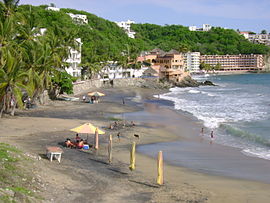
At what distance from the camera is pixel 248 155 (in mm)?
23266

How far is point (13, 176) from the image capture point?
13.0 metres

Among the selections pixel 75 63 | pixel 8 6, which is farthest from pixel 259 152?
pixel 75 63

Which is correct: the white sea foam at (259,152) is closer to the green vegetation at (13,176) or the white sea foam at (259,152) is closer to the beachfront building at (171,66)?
the green vegetation at (13,176)

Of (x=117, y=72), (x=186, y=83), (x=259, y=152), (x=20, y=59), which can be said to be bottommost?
(x=259, y=152)

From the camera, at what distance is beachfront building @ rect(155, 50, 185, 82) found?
97.0m

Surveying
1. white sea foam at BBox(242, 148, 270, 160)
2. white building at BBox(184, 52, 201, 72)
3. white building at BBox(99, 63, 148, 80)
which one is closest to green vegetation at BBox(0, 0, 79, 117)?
white sea foam at BBox(242, 148, 270, 160)

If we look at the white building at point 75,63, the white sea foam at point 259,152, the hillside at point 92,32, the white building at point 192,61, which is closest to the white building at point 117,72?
the hillside at point 92,32

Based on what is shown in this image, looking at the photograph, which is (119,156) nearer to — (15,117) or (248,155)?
(248,155)

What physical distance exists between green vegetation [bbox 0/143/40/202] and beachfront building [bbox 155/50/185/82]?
82153mm

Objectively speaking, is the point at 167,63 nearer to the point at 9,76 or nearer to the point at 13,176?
the point at 9,76

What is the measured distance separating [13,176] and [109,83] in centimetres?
6546

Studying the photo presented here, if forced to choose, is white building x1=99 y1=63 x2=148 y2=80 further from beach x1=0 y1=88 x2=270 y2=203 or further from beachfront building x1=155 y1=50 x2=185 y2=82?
beach x1=0 y1=88 x2=270 y2=203

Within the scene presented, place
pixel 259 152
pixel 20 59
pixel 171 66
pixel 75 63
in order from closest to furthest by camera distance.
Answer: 1. pixel 259 152
2. pixel 20 59
3. pixel 75 63
4. pixel 171 66

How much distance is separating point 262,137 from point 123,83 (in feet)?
177
